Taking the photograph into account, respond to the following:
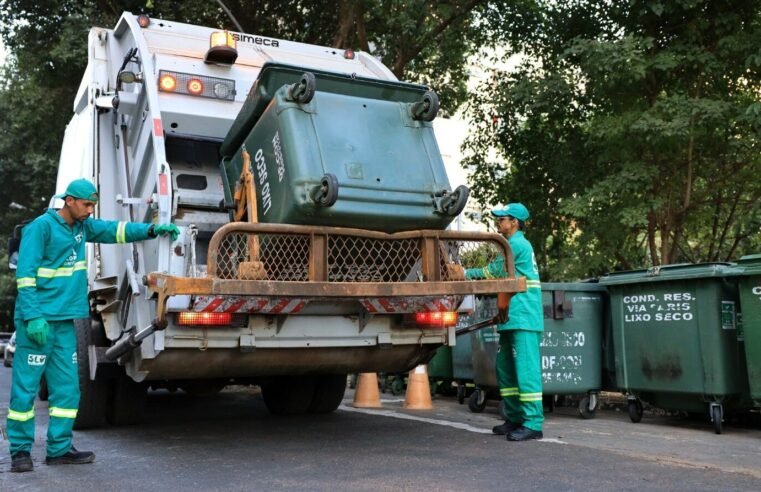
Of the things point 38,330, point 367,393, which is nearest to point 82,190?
point 38,330

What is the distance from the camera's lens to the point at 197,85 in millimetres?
5301

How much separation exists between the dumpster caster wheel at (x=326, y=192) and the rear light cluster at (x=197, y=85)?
154cm

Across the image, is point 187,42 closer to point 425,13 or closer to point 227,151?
point 227,151

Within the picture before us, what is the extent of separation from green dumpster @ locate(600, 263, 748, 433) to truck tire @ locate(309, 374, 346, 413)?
239 centimetres

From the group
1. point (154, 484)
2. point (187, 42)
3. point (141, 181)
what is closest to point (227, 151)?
point (141, 181)

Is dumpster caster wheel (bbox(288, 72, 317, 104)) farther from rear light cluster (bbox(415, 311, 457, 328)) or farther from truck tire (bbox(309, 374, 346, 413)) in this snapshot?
truck tire (bbox(309, 374, 346, 413))

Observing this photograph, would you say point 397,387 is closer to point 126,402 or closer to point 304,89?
point 126,402

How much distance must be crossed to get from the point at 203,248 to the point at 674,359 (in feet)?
12.6

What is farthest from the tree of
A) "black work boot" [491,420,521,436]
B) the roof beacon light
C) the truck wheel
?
the truck wheel

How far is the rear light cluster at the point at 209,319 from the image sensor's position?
14.4ft

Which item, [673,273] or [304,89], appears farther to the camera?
[673,273]

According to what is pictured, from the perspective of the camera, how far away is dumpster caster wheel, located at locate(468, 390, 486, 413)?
24.6 feet

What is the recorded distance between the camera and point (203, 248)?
5148 millimetres

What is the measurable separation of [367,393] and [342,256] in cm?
358
